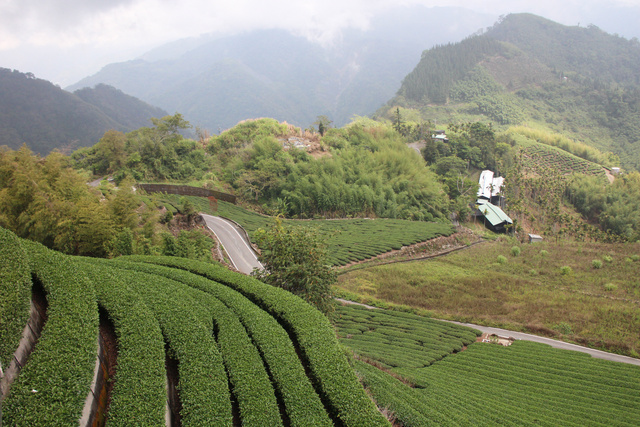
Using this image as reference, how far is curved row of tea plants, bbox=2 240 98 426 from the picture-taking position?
652 cm

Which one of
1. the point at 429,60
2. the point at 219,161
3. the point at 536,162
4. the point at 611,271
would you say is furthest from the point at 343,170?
the point at 429,60

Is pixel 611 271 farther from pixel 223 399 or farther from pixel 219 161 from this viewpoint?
pixel 219 161

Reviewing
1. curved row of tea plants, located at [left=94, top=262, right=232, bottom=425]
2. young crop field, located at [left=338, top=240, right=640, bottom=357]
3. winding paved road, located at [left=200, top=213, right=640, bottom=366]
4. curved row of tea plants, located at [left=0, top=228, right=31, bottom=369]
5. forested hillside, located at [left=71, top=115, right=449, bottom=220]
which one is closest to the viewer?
curved row of tea plants, located at [left=0, top=228, right=31, bottom=369]

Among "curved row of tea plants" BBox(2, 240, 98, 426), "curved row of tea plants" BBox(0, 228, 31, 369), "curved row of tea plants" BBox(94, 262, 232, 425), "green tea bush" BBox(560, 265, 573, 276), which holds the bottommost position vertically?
"green tea bush" BBox(560, 265, 573, 276)

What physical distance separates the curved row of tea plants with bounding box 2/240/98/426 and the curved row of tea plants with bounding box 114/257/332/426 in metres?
4.58

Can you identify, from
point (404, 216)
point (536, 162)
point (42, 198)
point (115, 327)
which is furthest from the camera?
point (536, 162)

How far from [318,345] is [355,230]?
3243cm

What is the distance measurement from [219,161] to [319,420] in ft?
165

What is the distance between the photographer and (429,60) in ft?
503

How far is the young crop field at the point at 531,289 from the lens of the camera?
21.9 m

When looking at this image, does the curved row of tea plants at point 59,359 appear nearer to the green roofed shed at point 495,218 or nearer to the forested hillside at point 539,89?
the green roofed shed at point 495,218

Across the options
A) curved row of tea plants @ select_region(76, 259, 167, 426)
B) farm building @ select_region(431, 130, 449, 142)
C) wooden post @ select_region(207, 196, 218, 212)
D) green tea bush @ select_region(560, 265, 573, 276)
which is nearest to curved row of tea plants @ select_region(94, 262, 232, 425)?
curved row of tea plants @ select_region(76, 259, 167, 426)

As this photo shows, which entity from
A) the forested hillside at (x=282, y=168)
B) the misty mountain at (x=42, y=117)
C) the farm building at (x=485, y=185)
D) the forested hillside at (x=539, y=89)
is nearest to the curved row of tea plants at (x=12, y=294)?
the forested hillside at (x=282, y=168)

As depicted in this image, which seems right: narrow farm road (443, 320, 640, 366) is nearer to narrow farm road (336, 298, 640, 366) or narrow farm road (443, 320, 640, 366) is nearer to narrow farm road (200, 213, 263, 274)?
narrow farm road (336, 298, 640, 366)
